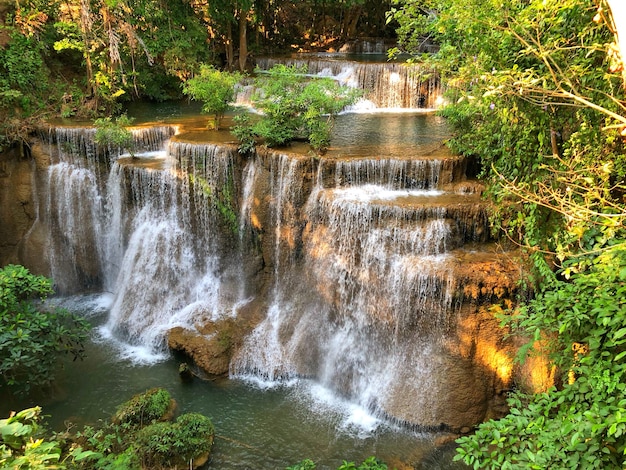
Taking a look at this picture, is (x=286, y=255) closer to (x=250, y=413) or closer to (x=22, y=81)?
(x=250, y=413)

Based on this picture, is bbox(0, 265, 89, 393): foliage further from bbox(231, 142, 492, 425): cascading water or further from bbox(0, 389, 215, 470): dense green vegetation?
bbox(231, 142, 492, 425): cascading water

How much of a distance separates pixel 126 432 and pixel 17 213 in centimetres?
688

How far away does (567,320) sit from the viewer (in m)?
4.12

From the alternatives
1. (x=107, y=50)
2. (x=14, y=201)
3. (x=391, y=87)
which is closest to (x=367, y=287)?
(x=14, y=201)

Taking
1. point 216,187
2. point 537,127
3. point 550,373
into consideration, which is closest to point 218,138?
point 216,187

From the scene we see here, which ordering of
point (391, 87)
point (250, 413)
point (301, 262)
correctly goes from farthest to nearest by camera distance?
point (391, 87) < point (301, 262) < point (250, 413)

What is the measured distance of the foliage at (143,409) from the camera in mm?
6824

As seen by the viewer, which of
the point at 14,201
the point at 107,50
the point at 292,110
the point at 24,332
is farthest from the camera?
the point at 107,50

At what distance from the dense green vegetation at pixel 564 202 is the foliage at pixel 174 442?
11.8 feet

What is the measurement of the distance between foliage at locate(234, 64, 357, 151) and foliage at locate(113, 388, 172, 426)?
4952 mm

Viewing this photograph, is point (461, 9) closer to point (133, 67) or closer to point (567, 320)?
point (567, 320)

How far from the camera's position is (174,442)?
6.34 m

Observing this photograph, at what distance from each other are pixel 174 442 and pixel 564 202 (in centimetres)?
550

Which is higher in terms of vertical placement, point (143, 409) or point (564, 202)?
point (564, 202)
